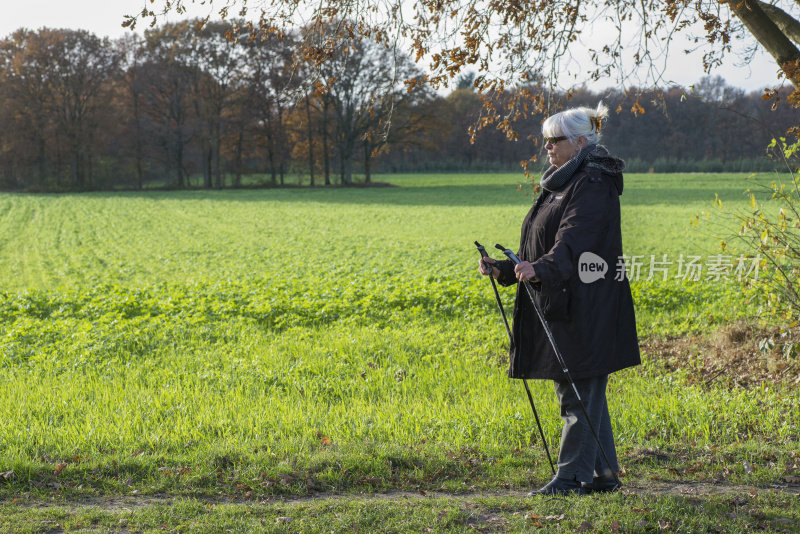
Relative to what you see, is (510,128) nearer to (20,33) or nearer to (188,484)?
(188,484)

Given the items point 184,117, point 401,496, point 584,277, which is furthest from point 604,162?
point 184,117

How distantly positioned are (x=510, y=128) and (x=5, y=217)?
1512 inches

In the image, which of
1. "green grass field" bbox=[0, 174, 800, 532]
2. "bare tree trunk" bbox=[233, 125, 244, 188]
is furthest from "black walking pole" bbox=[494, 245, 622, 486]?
"bare tree trunk" bbox=[233, 125, 244, 188]

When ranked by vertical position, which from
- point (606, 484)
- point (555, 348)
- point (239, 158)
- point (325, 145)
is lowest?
point (606, 484)

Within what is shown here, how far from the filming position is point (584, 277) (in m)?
3.93

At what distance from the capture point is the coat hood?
13.1 feet

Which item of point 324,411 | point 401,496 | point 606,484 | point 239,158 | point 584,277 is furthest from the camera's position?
point 239,158

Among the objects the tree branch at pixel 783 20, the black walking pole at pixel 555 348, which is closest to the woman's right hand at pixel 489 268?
the black walking pole at pixel 555 348

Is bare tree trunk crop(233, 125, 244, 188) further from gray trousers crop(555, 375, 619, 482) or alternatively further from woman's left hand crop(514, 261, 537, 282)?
woman's left hand crop(514, 261, 537, 282)

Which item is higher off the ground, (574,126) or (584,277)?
(574,126)

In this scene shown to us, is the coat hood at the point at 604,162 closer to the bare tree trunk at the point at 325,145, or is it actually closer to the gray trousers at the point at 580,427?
the gray trousers at the point at 580,427

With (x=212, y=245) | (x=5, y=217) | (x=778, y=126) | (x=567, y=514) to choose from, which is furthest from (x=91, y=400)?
(x=778, y=126)

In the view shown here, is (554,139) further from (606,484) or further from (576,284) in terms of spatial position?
(606,484)

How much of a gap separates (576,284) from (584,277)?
6 centimetres
